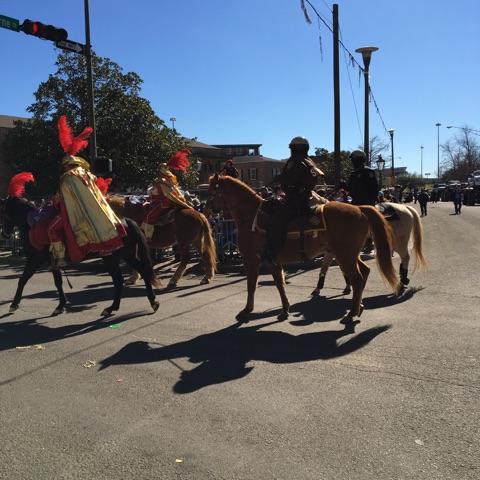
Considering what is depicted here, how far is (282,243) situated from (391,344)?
6.79 ft

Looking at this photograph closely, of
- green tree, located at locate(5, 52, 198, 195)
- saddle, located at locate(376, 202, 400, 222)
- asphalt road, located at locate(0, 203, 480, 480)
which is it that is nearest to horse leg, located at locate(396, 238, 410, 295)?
saddle, located at locate(376, 202, 400, 222)

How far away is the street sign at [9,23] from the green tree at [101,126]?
15.4 meters

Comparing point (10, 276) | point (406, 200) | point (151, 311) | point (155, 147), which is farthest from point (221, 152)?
point (151, 311)

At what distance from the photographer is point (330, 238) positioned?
6652 millimetres

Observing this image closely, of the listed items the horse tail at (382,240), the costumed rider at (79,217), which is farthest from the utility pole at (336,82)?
the costumed rider at (79,217)

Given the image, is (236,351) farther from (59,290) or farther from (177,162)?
(177,162)

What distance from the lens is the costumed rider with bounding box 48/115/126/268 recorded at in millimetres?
7246

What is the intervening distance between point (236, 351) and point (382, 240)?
2.61 meters

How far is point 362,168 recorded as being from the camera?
28.3 feet

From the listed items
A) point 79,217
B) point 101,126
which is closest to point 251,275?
point 79,217

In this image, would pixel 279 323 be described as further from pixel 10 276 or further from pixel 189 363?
pixel 10 276

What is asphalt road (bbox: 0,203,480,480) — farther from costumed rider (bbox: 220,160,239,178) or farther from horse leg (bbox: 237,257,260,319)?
costumed rider (bbox: 220,160,239,178)

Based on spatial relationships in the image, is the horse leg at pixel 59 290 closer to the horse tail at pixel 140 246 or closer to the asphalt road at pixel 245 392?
the asphalt road at pixel 245 392

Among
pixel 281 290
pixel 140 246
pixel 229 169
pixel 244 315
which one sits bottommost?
pixel 244 315
